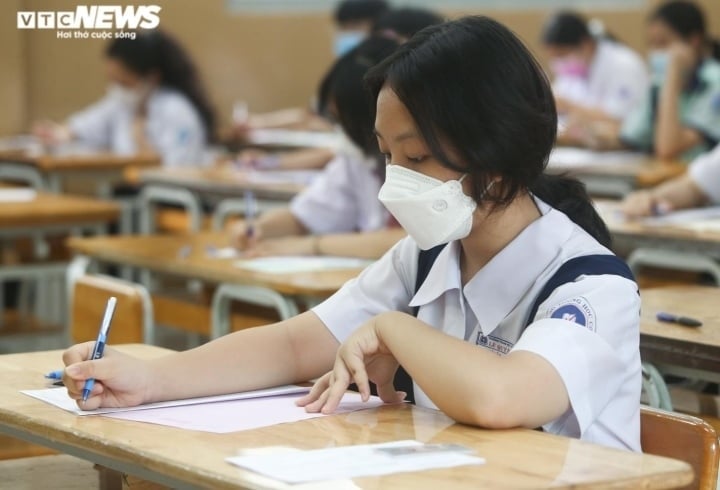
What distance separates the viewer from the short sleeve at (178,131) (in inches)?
270

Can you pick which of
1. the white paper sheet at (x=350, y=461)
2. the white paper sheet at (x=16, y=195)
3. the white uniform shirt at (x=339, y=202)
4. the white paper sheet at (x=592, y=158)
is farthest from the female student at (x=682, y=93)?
the white paper sheet at (x=350, y=461)

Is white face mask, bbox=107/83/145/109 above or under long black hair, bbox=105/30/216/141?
under

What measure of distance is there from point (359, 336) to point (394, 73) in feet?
1.08

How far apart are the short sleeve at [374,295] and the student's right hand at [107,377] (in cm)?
30

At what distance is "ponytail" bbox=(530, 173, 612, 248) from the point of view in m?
1.91

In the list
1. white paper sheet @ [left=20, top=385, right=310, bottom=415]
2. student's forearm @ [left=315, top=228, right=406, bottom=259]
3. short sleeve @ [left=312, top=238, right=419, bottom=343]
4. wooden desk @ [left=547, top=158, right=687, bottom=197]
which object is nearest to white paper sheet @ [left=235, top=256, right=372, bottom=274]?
student's forearm @ [left=315, top=228, right=406, bottom=259]

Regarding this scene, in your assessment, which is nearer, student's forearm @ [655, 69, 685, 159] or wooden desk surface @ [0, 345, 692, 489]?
wooden desk surface @ [0, 345, 692, 489]

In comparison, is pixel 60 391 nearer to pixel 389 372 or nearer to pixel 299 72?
pixel 389 372

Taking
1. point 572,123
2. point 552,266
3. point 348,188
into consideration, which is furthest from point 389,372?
point 572,123

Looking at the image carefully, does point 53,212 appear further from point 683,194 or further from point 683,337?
point 683,337

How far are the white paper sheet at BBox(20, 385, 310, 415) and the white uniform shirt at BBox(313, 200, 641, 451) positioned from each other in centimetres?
12

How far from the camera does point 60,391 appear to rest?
1.76 m

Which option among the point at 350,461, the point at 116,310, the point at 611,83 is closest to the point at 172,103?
the point at 611,83

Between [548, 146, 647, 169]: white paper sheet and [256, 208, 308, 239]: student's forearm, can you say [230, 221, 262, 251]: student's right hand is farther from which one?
[548, 146, 647, 169]: white paper sheet
